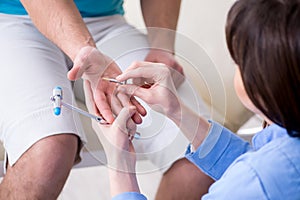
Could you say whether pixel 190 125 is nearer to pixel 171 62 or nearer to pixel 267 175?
pixel 171 62

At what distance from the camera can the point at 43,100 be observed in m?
1.24

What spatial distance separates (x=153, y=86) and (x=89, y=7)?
0.49 metres

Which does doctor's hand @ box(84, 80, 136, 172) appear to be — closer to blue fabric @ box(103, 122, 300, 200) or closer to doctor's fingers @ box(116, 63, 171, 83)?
doctor's fingers @ box(116, 63, 171, 83)

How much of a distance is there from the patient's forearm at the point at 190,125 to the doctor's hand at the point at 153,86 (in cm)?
2

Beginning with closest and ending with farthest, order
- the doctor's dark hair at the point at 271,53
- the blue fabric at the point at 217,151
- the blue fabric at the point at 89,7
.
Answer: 1. the doctor's dark hair at the point at 271,53
2. the blue fabric at the point at 217,151
3. the blue fabric at the point at 89,7

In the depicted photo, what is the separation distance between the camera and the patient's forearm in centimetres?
114

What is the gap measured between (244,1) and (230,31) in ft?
0.15

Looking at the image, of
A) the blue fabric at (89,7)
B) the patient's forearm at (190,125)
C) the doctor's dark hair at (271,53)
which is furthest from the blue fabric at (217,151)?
the blue fabric at (89,7)

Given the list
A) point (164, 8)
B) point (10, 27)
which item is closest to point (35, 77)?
point (10, 27)

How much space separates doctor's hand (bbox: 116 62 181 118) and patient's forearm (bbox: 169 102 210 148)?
2 cm

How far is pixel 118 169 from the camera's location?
1.06 m

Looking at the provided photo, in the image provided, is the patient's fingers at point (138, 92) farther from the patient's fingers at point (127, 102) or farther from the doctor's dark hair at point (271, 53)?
the doctor's dark hair at point (271, 53)

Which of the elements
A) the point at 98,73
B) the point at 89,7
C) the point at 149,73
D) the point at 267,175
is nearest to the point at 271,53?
the point at 267,175

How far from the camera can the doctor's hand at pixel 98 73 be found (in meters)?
1.13
